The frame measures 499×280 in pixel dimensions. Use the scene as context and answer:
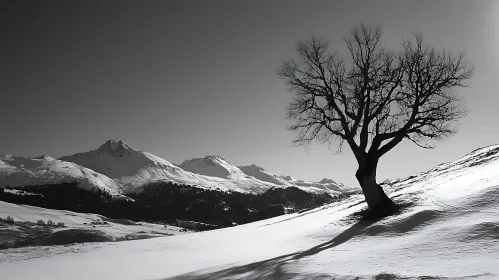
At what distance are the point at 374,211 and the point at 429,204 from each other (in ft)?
9.37

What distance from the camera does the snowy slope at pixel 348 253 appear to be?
9.12 m

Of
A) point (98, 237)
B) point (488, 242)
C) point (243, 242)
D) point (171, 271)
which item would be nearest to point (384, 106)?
point (488, 242)

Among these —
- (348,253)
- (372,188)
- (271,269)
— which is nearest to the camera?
(271,269)

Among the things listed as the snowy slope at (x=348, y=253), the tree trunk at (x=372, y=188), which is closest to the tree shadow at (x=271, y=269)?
the snowy slope at (x=348, y=253)

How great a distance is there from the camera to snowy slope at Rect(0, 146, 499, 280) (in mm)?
9117

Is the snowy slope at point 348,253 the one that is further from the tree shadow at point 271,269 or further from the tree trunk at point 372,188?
the tree trunk at point 372,188

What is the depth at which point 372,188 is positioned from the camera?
57.9 feet

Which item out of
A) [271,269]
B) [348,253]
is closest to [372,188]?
[348,253]

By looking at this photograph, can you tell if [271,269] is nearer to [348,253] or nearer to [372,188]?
[348,253]

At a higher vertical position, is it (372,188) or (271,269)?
(372,188)

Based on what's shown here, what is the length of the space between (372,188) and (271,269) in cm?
887

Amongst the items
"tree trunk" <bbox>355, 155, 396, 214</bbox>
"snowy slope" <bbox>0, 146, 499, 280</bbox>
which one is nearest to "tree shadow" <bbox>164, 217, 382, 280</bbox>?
"snowy slope" <bbox>0, 146, 499, 280</bbox>

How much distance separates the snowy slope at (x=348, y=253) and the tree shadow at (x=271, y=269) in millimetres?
32

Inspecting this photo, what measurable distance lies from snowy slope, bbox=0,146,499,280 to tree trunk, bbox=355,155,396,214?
1400mm
